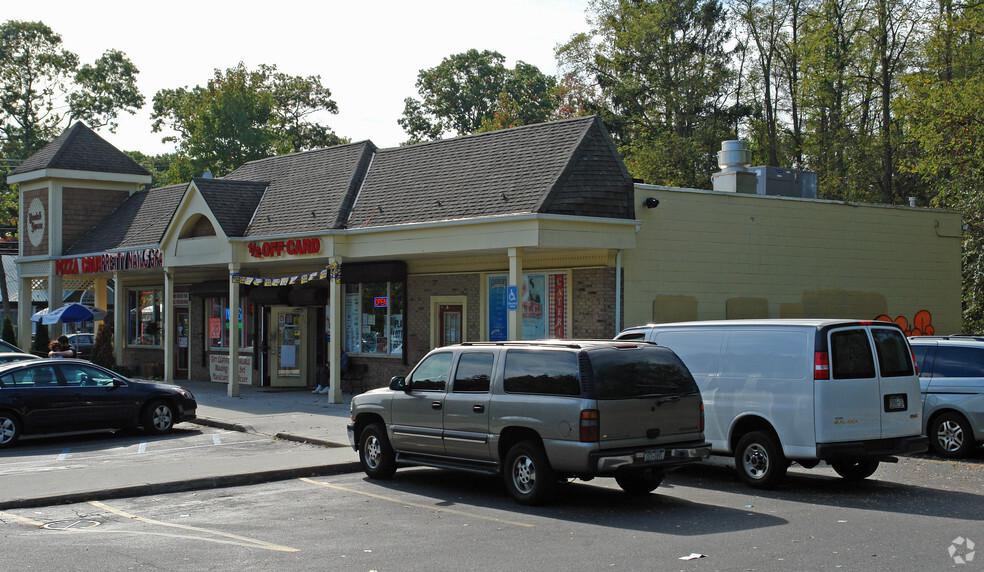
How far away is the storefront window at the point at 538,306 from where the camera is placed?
1889 centimetres

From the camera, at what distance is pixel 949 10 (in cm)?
3294

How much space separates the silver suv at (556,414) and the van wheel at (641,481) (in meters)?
0.01

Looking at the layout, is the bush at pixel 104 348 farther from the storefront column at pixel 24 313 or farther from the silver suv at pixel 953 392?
the silver suv at pixel 953 392

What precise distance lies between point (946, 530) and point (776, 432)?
253cm

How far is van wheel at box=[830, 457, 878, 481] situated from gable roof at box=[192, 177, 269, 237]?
15629 mm

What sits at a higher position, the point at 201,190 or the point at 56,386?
the point at 201,190

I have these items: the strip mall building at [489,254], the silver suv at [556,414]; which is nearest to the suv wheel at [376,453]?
the silver suv at [556,414]

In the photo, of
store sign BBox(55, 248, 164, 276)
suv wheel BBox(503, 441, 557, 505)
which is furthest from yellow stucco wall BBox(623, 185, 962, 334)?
store sign BBox(55, 248, 164, 276)

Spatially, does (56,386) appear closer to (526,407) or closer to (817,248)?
(526,407)

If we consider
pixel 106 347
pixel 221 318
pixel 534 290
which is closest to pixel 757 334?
pixel 534 290

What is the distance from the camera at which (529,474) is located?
32.7 ft

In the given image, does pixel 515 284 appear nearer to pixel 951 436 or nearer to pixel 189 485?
pixel 189 485

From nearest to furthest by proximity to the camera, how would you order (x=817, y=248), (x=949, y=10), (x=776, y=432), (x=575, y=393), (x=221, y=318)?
1. (x=575, y=393)
2. (x=776, y=432)
3. (x=817, y=248)
4. (x=221, y=318)
5. (x=949, y=10)

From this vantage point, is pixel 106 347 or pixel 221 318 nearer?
pixel 221 318
